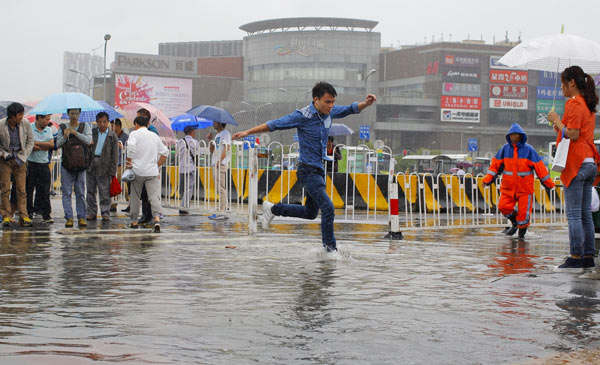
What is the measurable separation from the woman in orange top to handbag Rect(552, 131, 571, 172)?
47 mm

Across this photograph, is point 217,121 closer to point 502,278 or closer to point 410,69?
point 502,278

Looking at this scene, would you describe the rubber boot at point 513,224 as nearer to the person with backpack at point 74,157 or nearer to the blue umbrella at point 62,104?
the person with backpack at point 74,157

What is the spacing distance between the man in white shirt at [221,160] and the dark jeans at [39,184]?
3.23 metres

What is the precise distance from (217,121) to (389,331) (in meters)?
12.6

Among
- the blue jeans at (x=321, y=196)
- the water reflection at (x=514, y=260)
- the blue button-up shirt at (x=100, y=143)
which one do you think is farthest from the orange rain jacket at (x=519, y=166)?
the blue button-up shirt at (x=100, y=143)

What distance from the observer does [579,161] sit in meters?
8.45

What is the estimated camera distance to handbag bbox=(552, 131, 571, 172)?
8398 millimetres

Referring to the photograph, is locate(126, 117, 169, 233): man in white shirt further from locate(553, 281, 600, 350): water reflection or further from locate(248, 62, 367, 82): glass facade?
locate(248, 62, 367, 82): glass facade

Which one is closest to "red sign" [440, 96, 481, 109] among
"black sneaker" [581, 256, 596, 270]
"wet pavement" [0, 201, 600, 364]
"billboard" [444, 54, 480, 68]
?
"billboard" [444, 54, 480, 68]

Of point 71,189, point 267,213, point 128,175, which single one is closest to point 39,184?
point 71,189

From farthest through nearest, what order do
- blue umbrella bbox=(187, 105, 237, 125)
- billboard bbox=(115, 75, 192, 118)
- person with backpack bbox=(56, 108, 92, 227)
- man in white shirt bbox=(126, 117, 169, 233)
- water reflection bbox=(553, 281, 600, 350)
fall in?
billboard bbox=(115, 75, 192, 118) → blue umbrella bbox=(187, 105, 237, 125) → person with backpack bbox=(56, 108, 92, 227) → man in white shirt bbox=(126, 117, 169, 233) → water reflection bbox=(553, 281, 600, 350)

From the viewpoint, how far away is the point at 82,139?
13.5 meters

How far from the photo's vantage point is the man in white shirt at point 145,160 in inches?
510

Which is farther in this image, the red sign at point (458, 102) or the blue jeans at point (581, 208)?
the red sign at point (458, 102)
